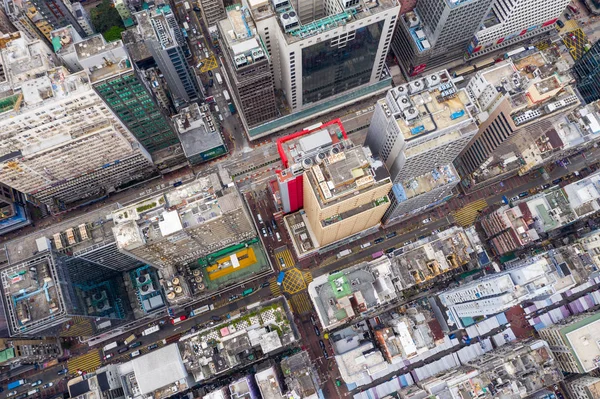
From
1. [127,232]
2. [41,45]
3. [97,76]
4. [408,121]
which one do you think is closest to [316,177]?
[408,121]

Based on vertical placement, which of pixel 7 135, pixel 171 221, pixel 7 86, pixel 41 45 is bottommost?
pixel 171 221

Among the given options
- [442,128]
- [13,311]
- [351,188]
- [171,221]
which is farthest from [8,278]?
[442,128]

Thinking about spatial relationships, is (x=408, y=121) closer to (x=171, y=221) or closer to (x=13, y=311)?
(x=171, y=221)

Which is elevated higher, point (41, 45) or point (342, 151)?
point (41, 45)

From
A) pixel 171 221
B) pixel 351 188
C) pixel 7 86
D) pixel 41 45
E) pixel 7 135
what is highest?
pixel 41 45

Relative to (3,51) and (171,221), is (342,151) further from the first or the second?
(3,51)

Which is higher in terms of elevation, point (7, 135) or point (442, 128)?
point (7, 135)

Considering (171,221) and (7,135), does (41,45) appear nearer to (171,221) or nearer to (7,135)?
(7,135)
